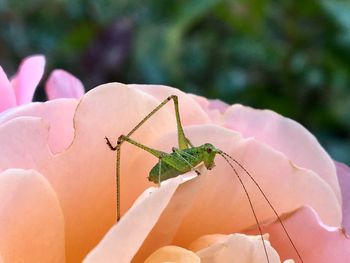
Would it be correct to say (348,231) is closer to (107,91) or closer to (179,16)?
(107,91)

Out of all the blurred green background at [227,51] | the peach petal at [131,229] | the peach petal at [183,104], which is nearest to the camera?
the peach petal at [131,229]

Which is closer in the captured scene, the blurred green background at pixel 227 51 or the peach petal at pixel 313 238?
the peach petal at pixel 313 238

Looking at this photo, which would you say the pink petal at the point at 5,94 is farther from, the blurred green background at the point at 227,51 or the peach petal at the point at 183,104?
the blurred green background at the point at 227,51

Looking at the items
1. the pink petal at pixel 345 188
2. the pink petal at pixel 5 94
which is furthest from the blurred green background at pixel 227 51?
the pink petal at pixel 5 94

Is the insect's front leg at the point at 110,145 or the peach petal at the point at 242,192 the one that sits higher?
the insect's front leg at the point at 110,145

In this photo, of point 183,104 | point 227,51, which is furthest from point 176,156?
point 227,51
